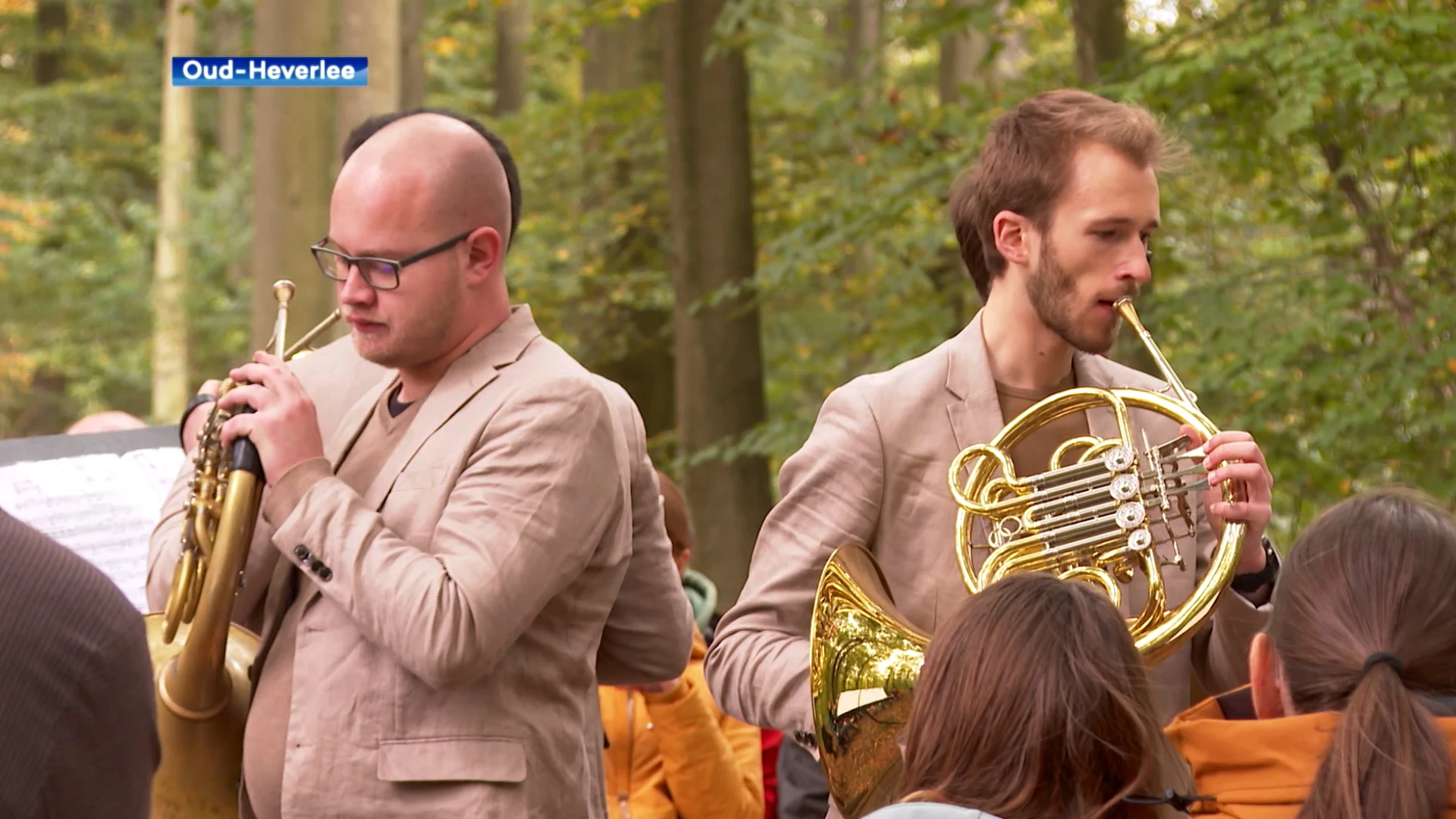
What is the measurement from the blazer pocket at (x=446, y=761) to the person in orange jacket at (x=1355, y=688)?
3.58 feet

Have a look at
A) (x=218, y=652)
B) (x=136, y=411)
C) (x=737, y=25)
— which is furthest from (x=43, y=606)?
(x=136, y=411)

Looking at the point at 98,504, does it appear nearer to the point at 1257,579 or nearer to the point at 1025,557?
the point at 1025,557

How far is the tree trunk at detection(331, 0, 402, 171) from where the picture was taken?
7586 mm

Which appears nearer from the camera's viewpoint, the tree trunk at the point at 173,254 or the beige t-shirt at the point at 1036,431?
→ the beige t-shirt at the point at 1036,431

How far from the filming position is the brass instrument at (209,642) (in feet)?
10.0

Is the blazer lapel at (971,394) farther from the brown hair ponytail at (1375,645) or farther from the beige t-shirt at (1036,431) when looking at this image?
the brown hair ponytail at (1375,645)

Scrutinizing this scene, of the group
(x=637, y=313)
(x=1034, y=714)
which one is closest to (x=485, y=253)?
(x=1034, y=714)

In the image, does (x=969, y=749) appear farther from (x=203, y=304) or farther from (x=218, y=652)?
(x=203, y=304)

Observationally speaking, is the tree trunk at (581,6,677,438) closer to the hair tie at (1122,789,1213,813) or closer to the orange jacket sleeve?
the orange jacket sleeve

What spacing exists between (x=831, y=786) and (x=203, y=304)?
17.8 m

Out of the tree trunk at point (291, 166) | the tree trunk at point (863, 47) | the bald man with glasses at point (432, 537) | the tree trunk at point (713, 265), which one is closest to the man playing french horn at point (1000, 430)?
the bald man with glasses at point (432, 537)

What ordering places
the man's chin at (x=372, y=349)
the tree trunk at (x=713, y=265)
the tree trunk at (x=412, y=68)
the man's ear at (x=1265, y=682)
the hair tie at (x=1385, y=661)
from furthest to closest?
the tree trunk at (x=412, y=68)
the tree trunk at (x=713, y=265)
the man's chin at (x=372, y=349)
the man's ear at (x=1265, y=682)
the hair tie at (x=1385, y=661)

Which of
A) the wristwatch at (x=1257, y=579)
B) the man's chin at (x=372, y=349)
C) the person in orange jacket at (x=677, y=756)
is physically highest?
the man's chin at (x=372, y=349)

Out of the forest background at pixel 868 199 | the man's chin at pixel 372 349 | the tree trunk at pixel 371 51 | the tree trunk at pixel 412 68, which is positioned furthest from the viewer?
the tree trunk at pixel 412 68
